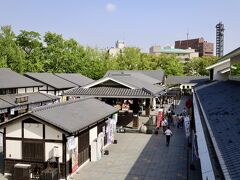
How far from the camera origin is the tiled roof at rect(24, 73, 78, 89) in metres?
42.5

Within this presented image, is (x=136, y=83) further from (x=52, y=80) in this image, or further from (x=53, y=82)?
(x=52, y=80)

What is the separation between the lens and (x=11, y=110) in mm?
28797

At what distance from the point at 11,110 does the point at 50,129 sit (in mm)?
15233

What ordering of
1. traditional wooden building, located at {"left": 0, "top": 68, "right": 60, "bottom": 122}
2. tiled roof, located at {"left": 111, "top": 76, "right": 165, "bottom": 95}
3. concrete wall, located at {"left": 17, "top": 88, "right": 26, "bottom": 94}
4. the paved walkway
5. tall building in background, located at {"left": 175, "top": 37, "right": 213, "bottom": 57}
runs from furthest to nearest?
tall building in background, located at {"left": 175, "top": 37, "right": 213, "bottom": 57}
concrete wall, located at {"left": 17, "top": 88, "right": 26, "bottom": 94}
tiled roof, located at {"left": 111, "top": 76, "right": 165, "bottom": 95}
traditional wooden building, located at {"left": 0, "top": 68, "right": 60, "bottom": 122}
the paved walkway

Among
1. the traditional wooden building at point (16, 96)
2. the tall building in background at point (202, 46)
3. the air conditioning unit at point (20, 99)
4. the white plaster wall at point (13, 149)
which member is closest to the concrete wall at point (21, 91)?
the traditional wooden building at point (16, 96)

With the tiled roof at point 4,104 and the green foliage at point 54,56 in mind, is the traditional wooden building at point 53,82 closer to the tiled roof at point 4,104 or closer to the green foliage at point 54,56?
the green foliage at point 54,56

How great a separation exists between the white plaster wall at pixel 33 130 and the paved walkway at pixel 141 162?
109 inches

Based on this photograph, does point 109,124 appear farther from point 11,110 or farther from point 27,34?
point 27,34

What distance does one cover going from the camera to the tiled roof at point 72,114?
49.2ft

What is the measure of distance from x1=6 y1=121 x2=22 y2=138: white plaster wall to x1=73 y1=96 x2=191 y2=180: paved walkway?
3.52 meters

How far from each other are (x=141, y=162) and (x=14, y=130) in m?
7.35

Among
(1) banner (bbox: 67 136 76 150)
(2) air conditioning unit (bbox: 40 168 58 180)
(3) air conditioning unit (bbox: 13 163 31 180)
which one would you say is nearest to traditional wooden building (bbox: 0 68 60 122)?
(3) air conditioning unit (bbox: 13 163 31 180)

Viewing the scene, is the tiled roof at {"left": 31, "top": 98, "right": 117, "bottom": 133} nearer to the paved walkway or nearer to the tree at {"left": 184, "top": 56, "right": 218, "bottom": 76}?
the paved walkway

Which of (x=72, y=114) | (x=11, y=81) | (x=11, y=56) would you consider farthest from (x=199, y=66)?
(x=72, y=114)
